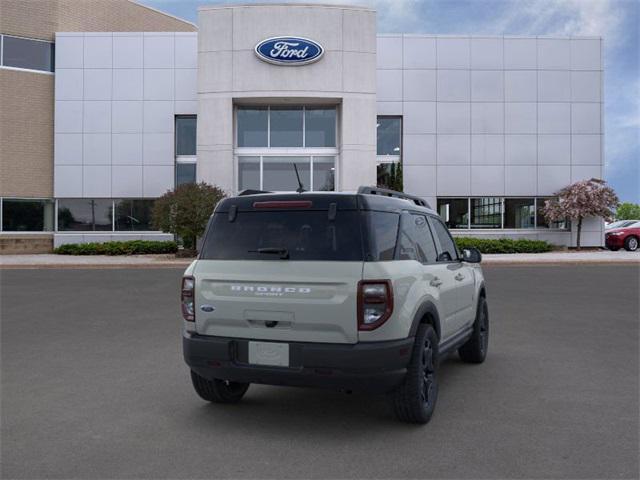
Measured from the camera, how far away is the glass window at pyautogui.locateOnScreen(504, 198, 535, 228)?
91.2 ft

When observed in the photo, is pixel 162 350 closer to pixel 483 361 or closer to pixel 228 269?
pixel 228 269

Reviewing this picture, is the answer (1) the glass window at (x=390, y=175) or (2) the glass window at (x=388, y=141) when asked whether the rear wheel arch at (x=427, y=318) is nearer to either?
(1) the glass window at (x=390, y=175)

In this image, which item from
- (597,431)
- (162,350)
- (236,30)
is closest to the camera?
(597,431)

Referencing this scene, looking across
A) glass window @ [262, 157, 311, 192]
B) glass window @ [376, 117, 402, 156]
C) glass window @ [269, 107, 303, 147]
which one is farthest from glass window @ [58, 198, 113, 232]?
glass window @ [376, 117, 402, 156]

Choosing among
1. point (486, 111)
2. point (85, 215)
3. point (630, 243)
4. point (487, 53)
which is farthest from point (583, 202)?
point (85, 215)

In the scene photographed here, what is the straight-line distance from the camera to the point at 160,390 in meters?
5.54

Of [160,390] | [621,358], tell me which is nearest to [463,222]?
[621,358]

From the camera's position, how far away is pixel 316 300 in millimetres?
4176

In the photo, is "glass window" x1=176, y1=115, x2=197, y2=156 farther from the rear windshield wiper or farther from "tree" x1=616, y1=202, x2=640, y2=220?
"tree" x1=616, y1=202, x2=640, y2=220

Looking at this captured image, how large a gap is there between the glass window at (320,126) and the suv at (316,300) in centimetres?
2133

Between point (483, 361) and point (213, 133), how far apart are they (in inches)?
787

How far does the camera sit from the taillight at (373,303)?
4.10m

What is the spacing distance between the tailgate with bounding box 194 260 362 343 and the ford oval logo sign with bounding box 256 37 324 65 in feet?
69.1

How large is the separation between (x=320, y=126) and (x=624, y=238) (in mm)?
15336
